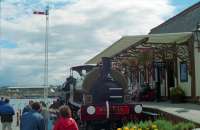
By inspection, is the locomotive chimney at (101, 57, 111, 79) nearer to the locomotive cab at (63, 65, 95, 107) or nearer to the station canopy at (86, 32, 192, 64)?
the locomotive cab at (63, 65, 95, 107)

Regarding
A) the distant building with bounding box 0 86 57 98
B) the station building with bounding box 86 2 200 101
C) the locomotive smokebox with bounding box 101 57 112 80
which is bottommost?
the distant building with bounding box 0 86 57 98

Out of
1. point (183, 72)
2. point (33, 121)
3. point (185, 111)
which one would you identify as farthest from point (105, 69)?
point (183, 72)

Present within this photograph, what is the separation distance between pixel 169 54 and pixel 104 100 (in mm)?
11557

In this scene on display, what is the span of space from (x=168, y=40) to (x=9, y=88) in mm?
9786

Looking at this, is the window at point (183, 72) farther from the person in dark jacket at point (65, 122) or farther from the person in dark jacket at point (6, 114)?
the person in dark jacket at point (65, 122)

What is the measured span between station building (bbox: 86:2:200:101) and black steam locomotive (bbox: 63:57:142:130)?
662 centimetres

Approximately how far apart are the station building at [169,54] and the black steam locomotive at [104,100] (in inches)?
261

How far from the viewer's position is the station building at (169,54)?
2791cm

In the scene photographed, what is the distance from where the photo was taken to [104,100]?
2094 cm

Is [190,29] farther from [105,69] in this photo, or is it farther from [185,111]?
[185,111]

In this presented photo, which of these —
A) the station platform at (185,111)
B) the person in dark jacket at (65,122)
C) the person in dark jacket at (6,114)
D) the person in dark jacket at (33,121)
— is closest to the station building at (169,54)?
the station platform at (185,111)

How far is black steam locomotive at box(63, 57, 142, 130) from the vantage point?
1952 cm

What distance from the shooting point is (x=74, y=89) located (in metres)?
24.5

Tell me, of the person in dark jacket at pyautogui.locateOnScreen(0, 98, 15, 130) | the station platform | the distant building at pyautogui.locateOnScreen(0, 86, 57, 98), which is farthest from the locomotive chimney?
the distant building at pyautogui.locateOnScreen(0, 86, 57, 98)
